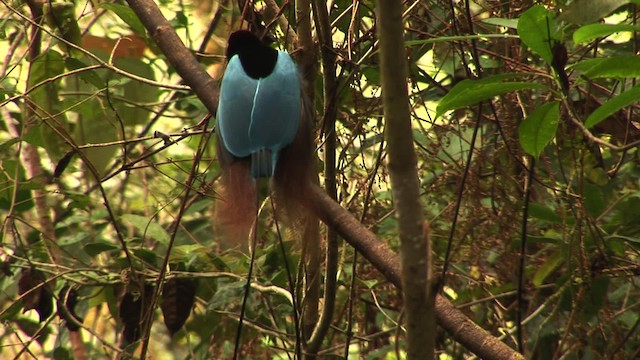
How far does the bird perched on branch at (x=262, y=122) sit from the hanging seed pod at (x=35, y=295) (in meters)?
0.89

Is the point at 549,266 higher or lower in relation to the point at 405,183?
lower

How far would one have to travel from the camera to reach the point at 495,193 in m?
2.44

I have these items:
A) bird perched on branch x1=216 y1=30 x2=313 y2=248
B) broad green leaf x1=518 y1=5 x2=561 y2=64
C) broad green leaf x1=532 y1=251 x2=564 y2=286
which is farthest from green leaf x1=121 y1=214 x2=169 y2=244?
broad green leaf x1=518 y1=5 x2=561 y2=64

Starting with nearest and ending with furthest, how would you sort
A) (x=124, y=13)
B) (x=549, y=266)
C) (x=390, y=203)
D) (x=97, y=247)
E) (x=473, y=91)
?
(x=473, y=91)
(x=549, y=266)
(x=124, y=13)
(x=97, y=247)
(x=390, y=203)

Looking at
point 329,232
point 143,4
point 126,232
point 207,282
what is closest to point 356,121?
point 329,232

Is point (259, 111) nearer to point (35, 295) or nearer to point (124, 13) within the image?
point (124, 13)

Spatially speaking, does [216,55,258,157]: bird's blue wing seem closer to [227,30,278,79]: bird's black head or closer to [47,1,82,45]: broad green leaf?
[227,30,278,79]: bird's black head

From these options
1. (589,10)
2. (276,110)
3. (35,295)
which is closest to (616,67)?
(589,10)

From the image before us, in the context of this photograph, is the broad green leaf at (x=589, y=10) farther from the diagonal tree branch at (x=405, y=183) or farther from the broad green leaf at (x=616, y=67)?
the diagonal tree branch at (x=405, y=183)

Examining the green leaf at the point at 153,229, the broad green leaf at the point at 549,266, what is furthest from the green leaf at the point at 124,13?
the broad green leaf at the point at 549,266

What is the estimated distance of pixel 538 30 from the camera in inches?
54.5

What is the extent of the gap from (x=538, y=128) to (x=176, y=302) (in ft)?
3.77

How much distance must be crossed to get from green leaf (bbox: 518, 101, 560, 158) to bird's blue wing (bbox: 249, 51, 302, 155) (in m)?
0.46

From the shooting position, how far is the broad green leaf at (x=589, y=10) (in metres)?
1.63
